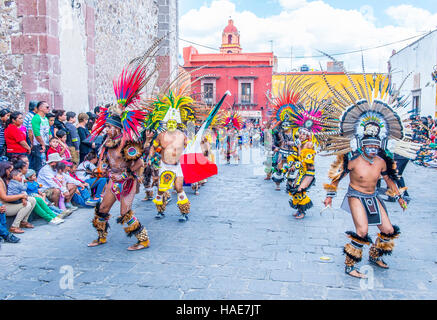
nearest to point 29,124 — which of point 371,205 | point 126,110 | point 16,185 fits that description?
point 16,185

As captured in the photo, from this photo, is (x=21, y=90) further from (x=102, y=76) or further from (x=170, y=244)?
(x=170, y=244)

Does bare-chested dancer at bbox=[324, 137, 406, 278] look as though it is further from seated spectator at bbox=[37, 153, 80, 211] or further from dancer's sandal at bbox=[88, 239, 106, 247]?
seated spectator at bbox=[37, 153, 80, 211]

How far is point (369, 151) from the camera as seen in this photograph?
468 centimetres

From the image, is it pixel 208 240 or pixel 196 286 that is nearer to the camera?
pixel 196 286

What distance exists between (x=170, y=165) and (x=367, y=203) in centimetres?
364

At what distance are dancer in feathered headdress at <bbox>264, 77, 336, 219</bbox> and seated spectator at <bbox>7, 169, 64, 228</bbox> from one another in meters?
4.20

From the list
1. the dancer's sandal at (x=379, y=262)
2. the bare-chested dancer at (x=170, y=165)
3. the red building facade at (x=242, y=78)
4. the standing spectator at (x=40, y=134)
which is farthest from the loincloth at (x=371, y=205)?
the red building facade at (x=242, y=78)

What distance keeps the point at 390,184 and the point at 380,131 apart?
2.25 feet

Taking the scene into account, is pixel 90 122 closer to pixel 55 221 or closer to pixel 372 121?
pixel 55 221

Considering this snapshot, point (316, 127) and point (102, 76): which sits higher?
point (102, 76)

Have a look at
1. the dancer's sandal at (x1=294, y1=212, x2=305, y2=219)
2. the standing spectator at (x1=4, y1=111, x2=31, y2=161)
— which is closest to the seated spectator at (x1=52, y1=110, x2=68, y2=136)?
the standing spectator at (x1=4, y1=111, x2=31, y2=161)
